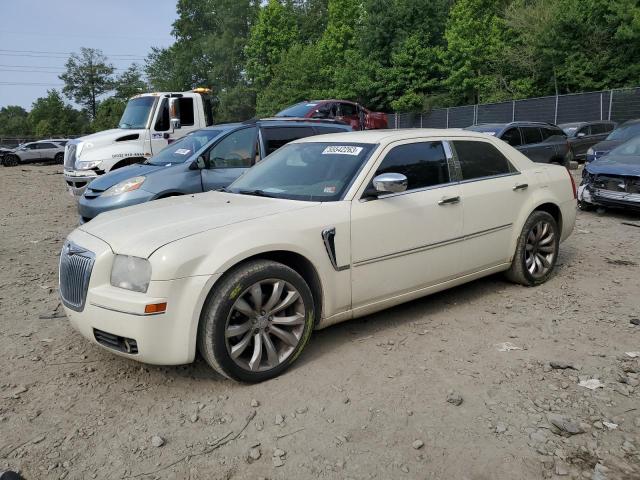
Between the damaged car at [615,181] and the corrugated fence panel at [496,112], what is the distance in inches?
828

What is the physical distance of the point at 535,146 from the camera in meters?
11.9

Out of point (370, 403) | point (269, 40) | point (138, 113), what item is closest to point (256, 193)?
point (370, 403)

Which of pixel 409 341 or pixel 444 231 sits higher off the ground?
pixel 444 231

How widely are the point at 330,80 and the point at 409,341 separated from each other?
4510 centimetres

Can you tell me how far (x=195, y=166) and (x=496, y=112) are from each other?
2636cm

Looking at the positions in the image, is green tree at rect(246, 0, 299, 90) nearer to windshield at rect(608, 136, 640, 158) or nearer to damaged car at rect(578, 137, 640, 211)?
windshield at rect(608, 136, 640, 158)

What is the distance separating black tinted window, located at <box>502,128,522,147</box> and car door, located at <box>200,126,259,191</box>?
593 cm

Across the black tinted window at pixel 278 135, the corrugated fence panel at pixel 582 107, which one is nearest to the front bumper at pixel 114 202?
the black tinted window at pixel 278 135

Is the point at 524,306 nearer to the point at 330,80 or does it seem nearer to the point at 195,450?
the point at 195,450

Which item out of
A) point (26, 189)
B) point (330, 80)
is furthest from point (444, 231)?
point (330, 80)

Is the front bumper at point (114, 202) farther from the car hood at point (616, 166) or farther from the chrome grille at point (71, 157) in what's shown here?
the car hood at point (616, 166)

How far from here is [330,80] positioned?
154 feet

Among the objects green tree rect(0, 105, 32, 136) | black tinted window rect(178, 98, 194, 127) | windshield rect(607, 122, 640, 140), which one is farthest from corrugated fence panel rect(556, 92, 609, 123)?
green tree rect(0, 105, 32, 136)

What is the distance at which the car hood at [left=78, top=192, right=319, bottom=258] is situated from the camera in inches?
132
